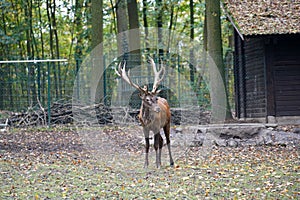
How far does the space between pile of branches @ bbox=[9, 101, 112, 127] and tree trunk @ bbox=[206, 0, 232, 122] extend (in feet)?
10.8

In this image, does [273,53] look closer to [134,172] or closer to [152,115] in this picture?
[152,115]

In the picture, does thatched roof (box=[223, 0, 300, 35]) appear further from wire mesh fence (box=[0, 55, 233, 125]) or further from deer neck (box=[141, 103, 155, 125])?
deer neck (box=[141, 103, 155, 125])

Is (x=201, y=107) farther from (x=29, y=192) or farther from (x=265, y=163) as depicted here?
(x=29, y=192)

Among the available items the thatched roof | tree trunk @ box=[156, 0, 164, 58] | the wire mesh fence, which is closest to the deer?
the thatched roof

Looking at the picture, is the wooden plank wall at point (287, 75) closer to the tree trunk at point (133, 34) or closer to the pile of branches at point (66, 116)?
the tree trunk at point (133, 34)

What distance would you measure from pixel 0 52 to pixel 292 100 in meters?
16.1

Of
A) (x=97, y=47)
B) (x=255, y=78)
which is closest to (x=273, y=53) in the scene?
(x=255, y=78)

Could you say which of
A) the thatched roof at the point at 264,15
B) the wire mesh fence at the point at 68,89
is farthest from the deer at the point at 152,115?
the wire mesh fence at the point at 68,89

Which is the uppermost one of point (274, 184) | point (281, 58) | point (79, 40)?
point (79, 40)

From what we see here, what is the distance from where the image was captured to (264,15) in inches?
675

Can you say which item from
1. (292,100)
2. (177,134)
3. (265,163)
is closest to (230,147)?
(177,134)

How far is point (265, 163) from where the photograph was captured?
33.8 ft

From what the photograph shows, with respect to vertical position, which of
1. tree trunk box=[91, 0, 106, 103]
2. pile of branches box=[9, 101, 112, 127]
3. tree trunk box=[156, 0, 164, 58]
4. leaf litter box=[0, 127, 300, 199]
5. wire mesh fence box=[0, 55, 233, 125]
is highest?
tree trunk box=[156, 0, 164, 58]

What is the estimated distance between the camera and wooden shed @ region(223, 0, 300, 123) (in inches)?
650
